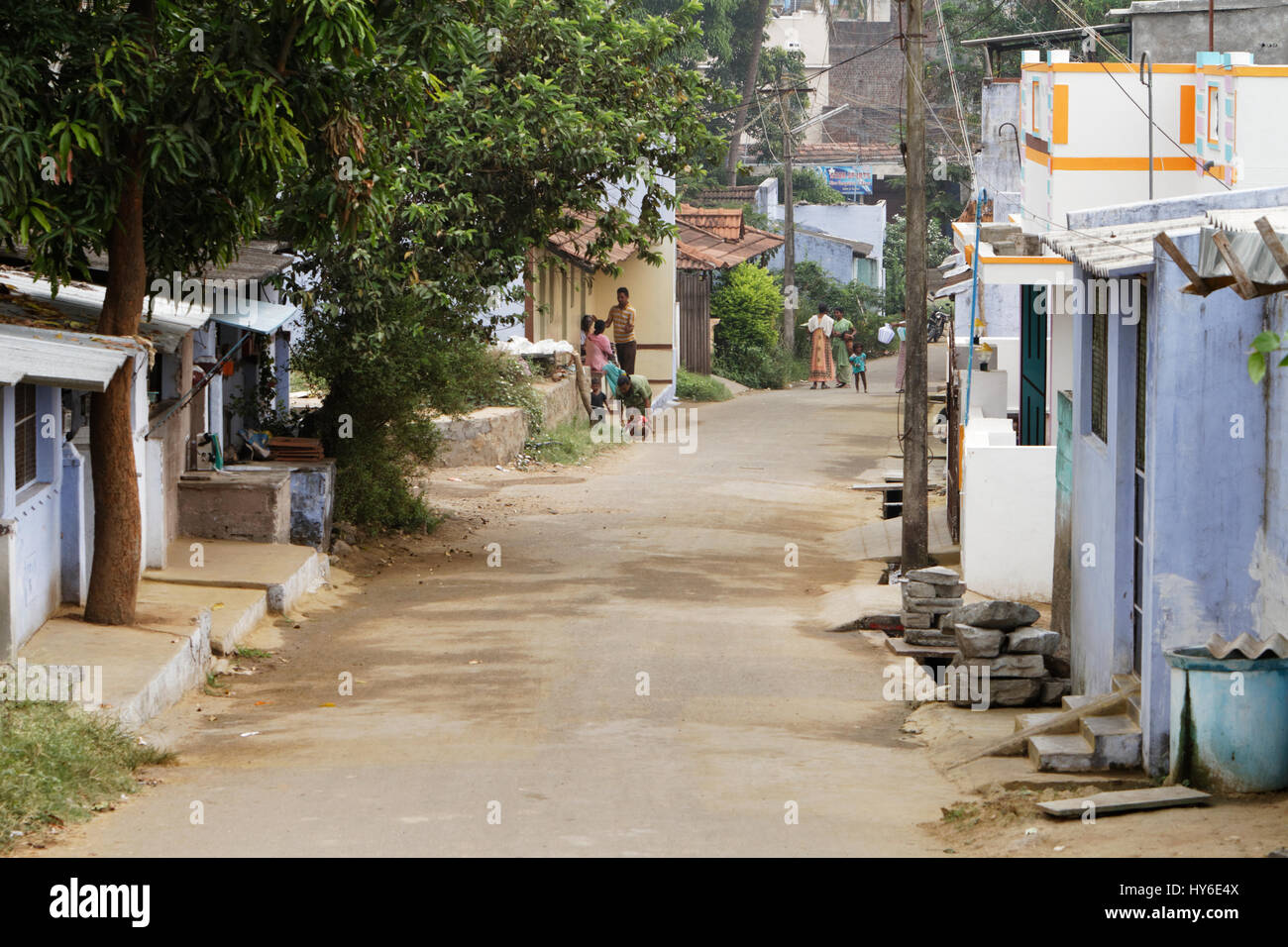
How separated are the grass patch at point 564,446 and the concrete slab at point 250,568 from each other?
885 centimetres

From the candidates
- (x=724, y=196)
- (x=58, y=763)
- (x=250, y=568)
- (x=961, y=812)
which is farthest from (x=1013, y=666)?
(x=724, y=196)

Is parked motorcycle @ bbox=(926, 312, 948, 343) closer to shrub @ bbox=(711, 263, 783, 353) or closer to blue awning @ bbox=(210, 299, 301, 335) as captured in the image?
shrub @ bbox=(711, 263, 783, 353)

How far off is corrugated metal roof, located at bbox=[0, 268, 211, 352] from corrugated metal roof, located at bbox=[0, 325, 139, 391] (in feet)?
3.07

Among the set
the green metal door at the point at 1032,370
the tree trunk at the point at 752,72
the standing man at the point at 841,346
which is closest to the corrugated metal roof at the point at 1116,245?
the green metal door at the point at 1032,370

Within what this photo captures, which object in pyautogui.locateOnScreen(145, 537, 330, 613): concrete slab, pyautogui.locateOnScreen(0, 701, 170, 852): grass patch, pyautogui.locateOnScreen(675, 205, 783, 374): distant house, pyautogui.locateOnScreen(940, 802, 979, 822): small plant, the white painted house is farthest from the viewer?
pyautogui.locateOnScreen(675, 205, 783, 374): distant house

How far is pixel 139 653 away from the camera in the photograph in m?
9.40

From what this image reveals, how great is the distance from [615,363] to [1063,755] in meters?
20.1

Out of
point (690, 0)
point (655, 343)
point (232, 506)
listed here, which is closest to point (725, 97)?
point (690, 0)

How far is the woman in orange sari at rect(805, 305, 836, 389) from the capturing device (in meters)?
36.7

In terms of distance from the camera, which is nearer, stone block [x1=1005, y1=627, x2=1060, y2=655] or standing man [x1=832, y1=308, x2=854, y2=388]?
stone block [x1=1005, y1=627, x2=1060, y2=655]

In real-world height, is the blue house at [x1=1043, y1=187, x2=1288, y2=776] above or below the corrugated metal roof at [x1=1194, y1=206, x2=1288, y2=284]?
below

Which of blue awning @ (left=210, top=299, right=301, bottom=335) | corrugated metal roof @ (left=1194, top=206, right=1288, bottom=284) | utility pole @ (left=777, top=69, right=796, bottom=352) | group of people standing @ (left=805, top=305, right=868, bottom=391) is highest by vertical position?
utility pole @ (left=777, top=69, right=796, bottom=352)

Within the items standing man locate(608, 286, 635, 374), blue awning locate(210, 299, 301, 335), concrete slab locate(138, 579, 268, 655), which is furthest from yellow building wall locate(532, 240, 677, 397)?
concrete slab locate(138, 579, 268, 655)
